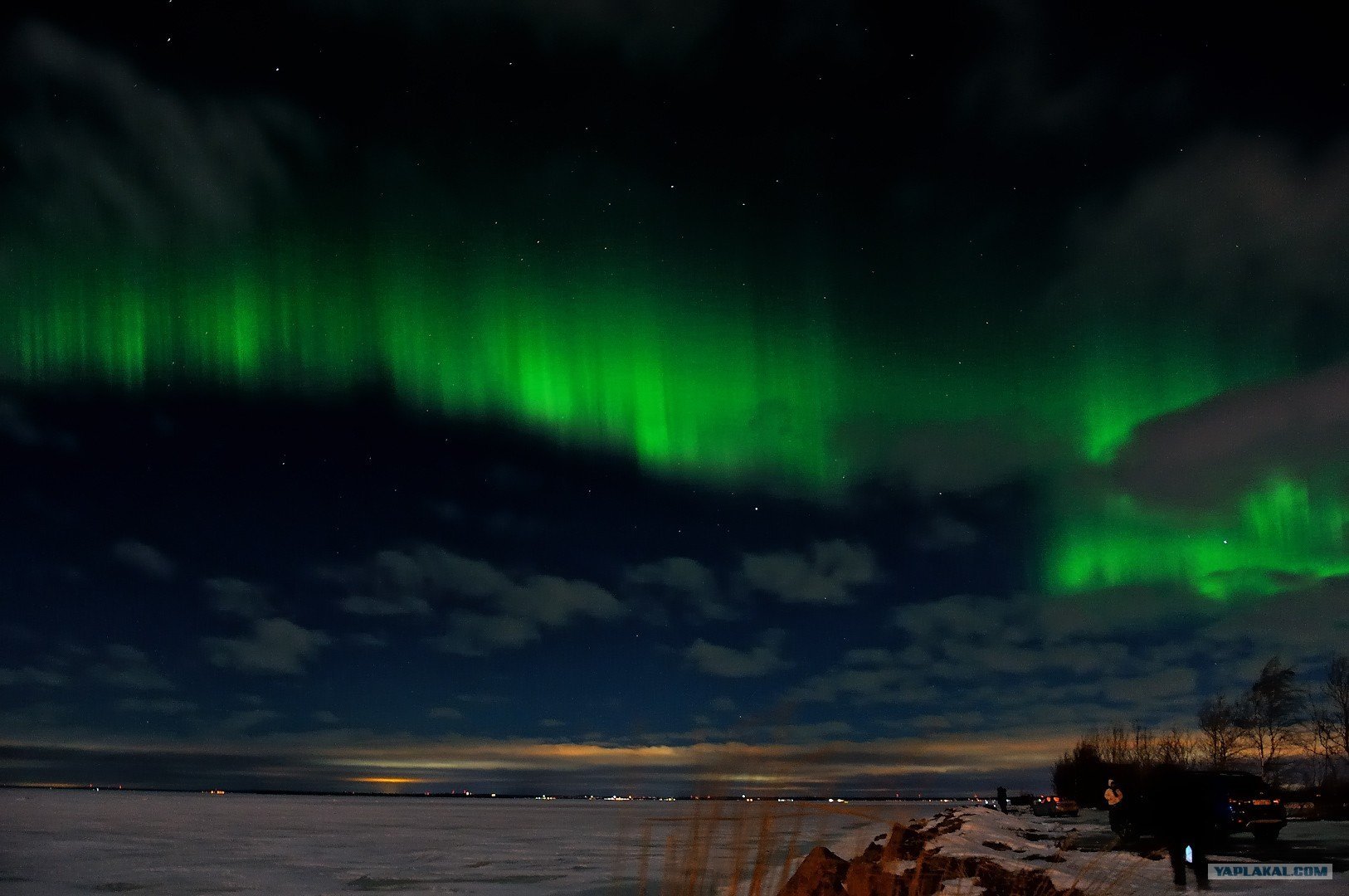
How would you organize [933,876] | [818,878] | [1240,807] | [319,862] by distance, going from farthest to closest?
[319,862]
[1240,807]
[818,878]
[933,876]

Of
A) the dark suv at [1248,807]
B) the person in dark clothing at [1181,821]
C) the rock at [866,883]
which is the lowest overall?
the dark suv at [1248,807]

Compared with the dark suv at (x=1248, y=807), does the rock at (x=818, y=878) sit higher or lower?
higher

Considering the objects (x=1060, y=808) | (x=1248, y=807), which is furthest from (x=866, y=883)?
(x=1060, y=808)

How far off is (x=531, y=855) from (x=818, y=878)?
27.5m

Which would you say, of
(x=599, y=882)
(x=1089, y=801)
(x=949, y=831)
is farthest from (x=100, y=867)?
(x=1089, y=801)

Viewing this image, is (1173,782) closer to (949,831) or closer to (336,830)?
(949,831)

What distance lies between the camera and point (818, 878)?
1279 cm

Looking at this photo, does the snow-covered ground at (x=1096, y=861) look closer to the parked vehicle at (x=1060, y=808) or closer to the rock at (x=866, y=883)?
the rock at (x=866, y=883)

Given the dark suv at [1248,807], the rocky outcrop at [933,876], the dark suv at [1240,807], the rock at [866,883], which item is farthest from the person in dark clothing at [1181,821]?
the dark suv at [1248,807]

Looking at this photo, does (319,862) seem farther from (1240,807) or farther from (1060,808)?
(1060,808)

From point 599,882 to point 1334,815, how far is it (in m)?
28.3

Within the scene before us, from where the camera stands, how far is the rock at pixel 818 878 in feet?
41.0

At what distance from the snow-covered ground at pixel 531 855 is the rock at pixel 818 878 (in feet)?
1.31

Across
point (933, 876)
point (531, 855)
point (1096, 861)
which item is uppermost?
point (1096, 861)
